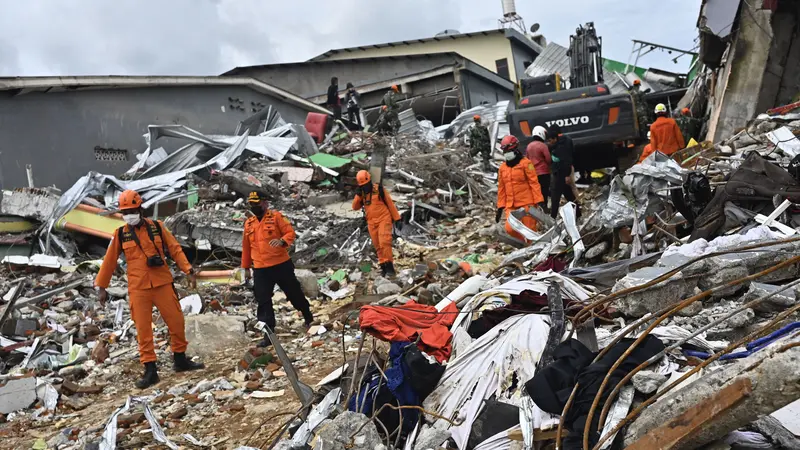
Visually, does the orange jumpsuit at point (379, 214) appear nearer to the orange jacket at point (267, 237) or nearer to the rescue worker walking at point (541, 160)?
the orange jacket at point (267, 237)

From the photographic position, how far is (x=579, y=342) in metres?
3.33

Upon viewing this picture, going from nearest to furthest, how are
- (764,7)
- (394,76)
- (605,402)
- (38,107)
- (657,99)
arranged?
(605,402)
(764,7)
(38,107)
(657,99)
(394,76)

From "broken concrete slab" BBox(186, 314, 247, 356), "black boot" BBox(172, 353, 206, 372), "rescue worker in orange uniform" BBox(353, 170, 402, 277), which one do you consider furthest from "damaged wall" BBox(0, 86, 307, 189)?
"black boot" BBox(172, 353, 206, 372)

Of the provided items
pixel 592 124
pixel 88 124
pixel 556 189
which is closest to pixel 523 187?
pixel 556 189

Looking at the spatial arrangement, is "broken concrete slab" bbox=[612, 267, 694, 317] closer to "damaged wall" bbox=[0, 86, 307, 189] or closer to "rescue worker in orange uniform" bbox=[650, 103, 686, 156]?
"rescue worker in orange uniform" bbox=[650, 103, 686, 156]

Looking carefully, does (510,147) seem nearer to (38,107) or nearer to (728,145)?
(728,145)

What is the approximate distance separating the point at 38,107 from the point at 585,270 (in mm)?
11845

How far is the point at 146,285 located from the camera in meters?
5.79

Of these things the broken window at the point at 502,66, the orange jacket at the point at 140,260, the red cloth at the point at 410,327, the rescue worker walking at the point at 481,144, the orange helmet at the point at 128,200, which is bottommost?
the red cloth at the point at 410,327

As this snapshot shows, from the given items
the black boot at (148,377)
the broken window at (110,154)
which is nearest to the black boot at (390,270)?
the black boot at (148,377)

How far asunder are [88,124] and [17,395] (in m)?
9.67

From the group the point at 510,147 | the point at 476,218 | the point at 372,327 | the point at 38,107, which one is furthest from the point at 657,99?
the point at 372,327

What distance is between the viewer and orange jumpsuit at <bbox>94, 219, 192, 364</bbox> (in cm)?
578

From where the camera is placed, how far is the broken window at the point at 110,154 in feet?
46.9
